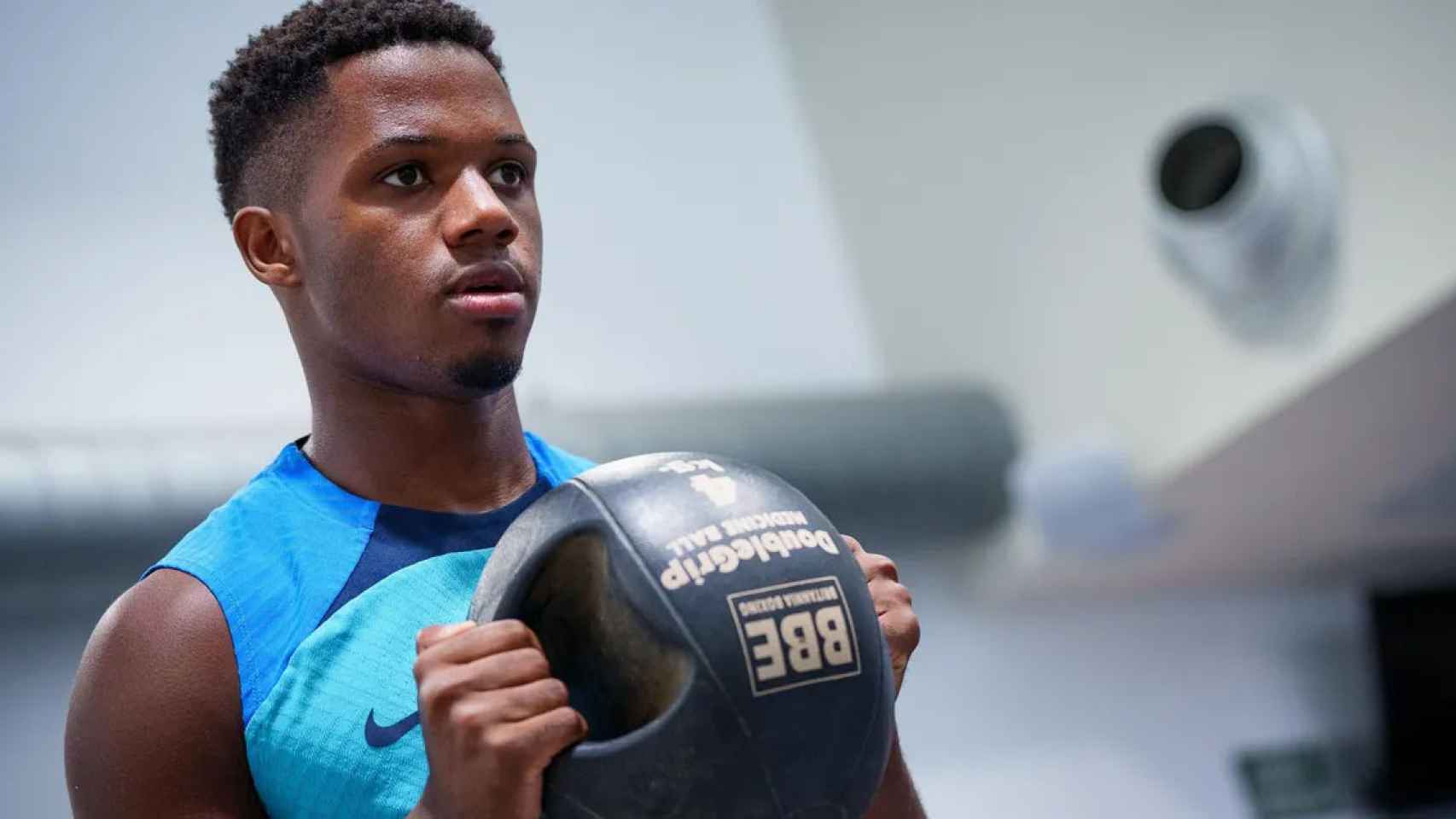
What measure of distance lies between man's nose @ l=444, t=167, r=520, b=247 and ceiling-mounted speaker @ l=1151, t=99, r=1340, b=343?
2.68m

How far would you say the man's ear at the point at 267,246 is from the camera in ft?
3.95

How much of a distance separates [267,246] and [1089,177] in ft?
10.8

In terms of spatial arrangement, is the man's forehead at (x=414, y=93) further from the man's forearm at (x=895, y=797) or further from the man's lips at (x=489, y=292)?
the man's forearm at (x=895, y=797)

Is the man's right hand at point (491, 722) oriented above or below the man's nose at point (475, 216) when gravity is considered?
below

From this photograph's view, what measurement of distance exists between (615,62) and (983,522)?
1743mm

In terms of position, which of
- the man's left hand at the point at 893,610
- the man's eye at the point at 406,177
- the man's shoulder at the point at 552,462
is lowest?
the man's left hand at the point at 893,610

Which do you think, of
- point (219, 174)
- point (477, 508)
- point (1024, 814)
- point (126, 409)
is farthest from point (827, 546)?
point (1024, 814)

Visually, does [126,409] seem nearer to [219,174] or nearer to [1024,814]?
[219,174]

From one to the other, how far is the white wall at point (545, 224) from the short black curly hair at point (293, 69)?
8.66 ft

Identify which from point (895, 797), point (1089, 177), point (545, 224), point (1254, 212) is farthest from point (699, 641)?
point (1089, 177)

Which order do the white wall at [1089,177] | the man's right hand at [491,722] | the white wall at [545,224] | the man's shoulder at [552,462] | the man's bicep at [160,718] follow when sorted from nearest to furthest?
the man's right hand at [491,722] → the man's bicep at [160,718] → the man's shoulder at [552,462] → the white wall at [1089,177] → the white wall at [545,224]

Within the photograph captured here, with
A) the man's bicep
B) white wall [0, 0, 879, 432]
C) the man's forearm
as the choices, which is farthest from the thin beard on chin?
white wall [0, 0, 879, 432]

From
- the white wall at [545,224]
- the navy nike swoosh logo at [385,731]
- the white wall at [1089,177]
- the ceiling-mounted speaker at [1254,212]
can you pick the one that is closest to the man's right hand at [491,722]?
the navy nike swoosh logo at [385,731]

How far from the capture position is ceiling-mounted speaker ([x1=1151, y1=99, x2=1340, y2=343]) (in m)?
3.42
